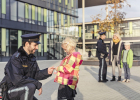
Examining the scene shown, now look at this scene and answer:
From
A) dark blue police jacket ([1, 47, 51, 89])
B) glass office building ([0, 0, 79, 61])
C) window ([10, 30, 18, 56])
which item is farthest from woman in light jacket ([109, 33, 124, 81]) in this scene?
window ([10, 30, 18, 56])

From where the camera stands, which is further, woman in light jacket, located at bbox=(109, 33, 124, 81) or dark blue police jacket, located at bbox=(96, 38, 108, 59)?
woman in light jacket, located at bbox=(109, 33, 124, 81)

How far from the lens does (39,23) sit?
30.2 m

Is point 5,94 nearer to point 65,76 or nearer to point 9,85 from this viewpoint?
point 9,85

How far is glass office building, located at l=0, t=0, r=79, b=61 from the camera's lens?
24.7 m

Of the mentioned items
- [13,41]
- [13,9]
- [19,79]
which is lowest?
[19,79]

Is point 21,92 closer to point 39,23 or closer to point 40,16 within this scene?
point 39,23

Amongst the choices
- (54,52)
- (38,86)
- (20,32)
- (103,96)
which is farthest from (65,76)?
(54,52)

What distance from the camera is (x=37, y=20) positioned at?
29.9m

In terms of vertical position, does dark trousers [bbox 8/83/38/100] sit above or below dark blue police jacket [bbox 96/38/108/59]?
below

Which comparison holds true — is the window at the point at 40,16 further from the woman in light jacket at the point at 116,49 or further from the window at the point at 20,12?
the woman in light jacket at the point at 116,49

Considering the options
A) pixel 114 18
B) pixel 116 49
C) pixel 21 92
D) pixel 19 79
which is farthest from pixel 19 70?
pixel 114 18

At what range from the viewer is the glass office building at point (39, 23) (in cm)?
2466

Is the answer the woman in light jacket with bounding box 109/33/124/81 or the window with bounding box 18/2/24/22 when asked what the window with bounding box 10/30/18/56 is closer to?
the window with bounding box 18/2/24/22

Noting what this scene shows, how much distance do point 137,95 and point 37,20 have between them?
26.0 metres
